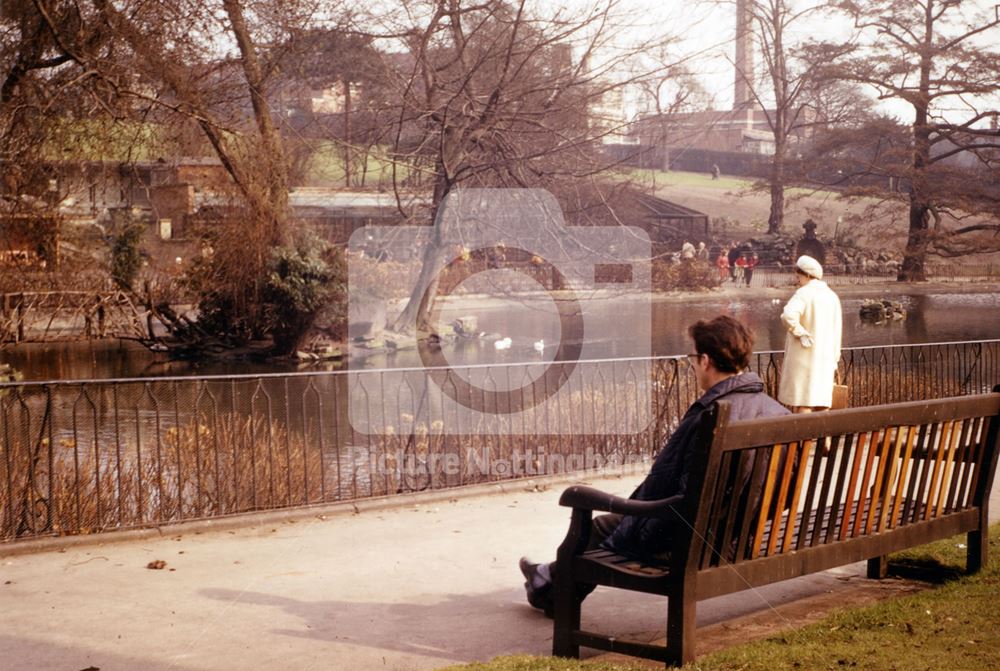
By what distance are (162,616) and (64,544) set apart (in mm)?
1839

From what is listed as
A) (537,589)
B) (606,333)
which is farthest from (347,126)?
(537,589)

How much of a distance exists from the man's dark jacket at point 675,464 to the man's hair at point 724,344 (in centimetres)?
7

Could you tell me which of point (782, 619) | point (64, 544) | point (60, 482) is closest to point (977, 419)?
point (782, 619)

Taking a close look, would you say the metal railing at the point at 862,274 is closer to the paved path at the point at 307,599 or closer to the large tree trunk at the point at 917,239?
the large tree trunk at the point at 917,239

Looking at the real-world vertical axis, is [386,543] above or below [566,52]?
below

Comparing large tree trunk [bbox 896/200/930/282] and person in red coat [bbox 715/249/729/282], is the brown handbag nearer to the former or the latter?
large tree trunk [bbox 896/200/930/282]

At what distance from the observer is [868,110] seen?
28.2m

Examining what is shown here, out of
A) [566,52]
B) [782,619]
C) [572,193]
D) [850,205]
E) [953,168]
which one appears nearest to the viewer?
[782,619]

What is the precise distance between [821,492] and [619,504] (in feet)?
3.19

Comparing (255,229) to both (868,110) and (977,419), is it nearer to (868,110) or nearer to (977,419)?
(868,110)

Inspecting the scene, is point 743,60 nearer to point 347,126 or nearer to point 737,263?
point 737,263

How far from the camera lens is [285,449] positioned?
11094 millimetres

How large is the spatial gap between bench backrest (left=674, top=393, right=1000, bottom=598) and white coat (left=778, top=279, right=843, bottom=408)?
3531 millimetres

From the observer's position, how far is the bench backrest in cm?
418
